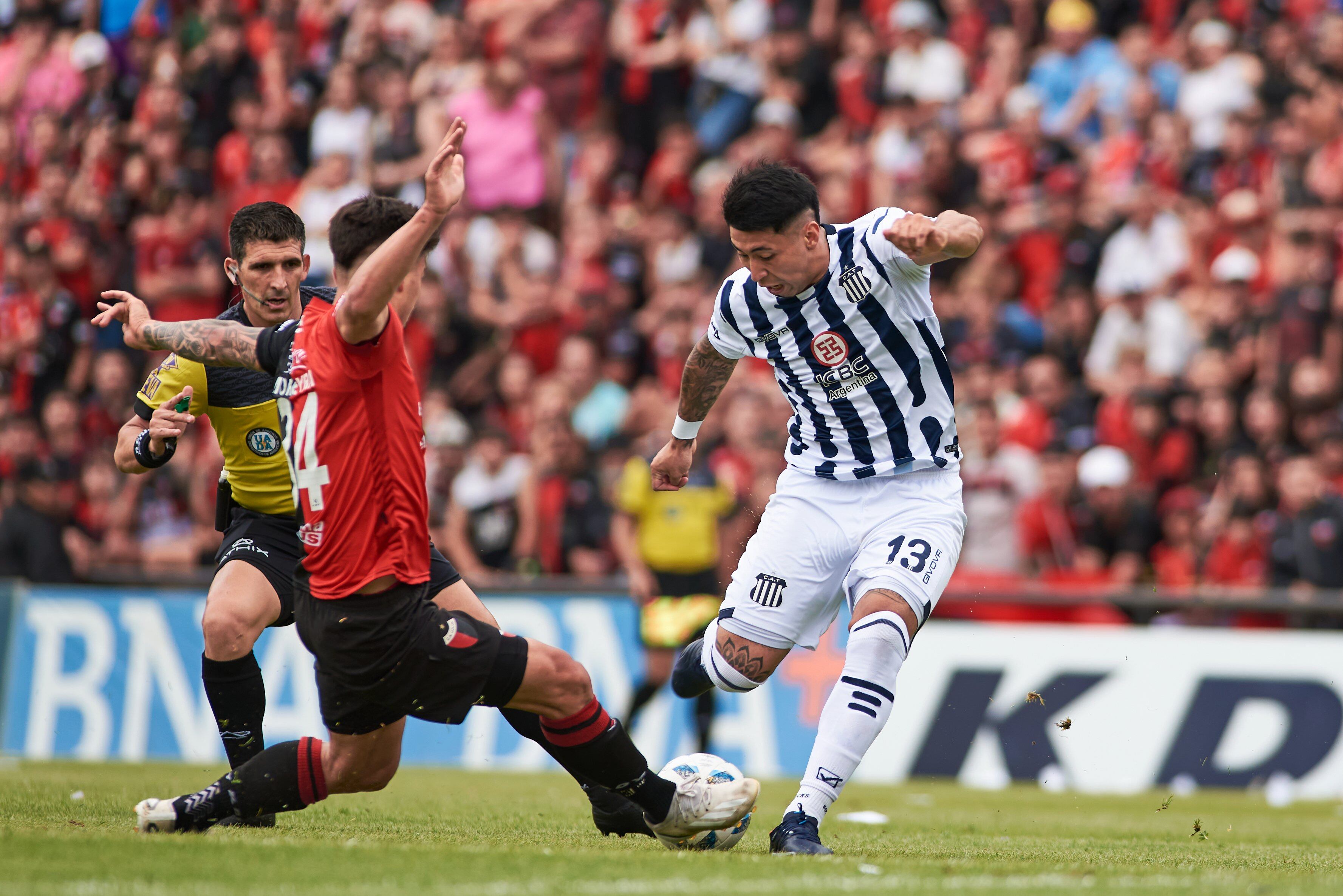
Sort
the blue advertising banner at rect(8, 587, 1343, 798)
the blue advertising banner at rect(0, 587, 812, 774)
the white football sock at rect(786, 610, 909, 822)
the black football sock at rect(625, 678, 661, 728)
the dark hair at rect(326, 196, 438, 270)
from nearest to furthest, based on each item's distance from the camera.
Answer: the dark hair at rect(326, 196, 438, 270)
the white football sock at rect(786, 610, 909, 822)
the blue advertising banner at rect(8, 587, 1343, 798)
the black football sock at rect(625, 678, 661, 728)
the blue advertising banner at rect(0, 587, 812, 774)

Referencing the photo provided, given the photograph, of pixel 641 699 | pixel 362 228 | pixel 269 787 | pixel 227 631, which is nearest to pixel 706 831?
pixel 269 787

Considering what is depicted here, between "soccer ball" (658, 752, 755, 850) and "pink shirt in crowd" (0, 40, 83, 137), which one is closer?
"soccer ball" (658, 752, 755, 850)

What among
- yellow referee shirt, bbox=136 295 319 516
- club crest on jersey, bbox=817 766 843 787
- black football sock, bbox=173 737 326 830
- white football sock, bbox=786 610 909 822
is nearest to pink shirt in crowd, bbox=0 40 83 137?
yellow referee shirt, bbox=136 295 319 516

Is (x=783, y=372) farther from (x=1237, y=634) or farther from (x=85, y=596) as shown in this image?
(x=85, y=596)

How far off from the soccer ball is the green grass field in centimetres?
13

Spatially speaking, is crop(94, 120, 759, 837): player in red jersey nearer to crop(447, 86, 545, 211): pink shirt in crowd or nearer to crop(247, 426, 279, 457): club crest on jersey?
crop(247, 426, 279, 457): club crest on jersey

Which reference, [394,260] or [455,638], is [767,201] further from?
[455,638]

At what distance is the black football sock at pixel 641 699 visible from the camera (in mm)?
12531

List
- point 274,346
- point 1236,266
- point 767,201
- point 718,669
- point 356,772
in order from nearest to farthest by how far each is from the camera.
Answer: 1. point 274,346
2. point 356,772
3. point 767,201
4. point 718,669
5. point 1236,266

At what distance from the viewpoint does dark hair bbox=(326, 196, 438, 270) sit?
5.79 m

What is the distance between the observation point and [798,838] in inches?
249

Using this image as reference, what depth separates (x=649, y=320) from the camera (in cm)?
1570

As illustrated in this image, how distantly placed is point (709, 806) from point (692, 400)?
2.07 m

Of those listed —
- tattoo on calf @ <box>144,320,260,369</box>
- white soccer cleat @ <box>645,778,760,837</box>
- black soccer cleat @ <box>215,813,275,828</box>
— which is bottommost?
black soccer cleat @ <box>215,813,275,828</box>
